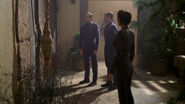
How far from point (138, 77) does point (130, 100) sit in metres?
3.98

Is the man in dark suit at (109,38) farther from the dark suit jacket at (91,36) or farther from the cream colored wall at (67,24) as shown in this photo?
the cream colored wall at (67,24)

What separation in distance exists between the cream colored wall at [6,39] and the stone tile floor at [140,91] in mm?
1737

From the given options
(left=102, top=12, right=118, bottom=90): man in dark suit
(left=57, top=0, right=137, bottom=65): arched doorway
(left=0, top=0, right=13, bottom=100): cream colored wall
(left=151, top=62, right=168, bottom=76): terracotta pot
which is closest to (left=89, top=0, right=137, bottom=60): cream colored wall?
(left=57, top=0, right=137, bottom=65): arched doorway

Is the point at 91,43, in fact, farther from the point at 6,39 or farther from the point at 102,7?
the point at 102,7

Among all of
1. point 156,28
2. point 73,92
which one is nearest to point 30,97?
point 73,92

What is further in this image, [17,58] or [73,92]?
[73,92]

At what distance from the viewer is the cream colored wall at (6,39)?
229 centimetres

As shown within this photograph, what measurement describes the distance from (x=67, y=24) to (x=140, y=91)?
5.59 m

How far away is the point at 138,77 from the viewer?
7.69 m

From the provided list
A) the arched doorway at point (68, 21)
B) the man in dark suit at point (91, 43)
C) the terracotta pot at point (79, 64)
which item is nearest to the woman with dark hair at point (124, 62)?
the man in dark suit at point (91, 43)

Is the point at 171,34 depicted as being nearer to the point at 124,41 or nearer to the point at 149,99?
the point at 124,41

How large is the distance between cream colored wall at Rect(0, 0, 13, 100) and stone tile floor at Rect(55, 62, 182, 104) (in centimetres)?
174

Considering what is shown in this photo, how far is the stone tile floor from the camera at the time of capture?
5.10 meters

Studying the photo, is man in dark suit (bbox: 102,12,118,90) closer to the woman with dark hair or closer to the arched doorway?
the woman with dark hair
